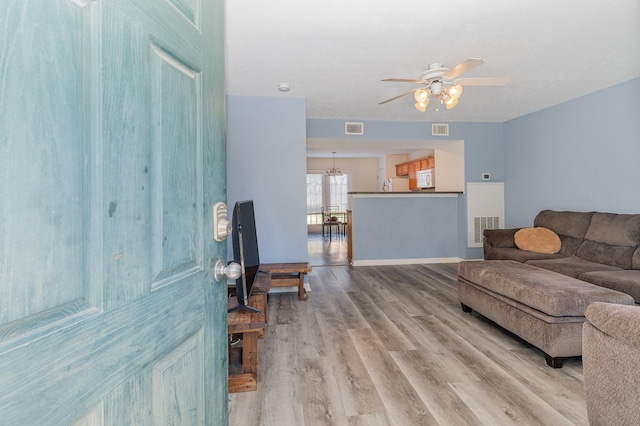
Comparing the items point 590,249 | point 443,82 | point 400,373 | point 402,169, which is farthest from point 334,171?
point 400,373

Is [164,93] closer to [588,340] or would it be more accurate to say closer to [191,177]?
[191,177]

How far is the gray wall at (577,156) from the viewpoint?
3.64 m

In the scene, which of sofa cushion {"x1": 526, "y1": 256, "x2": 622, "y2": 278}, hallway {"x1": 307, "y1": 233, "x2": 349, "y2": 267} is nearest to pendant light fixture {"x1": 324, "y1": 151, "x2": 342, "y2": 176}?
hallway {"x1": 307, "y1": 233, "x2": 349, "y2": 267}

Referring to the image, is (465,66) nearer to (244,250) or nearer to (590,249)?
(244,250)

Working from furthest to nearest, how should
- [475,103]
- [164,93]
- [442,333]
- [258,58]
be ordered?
[475,103] < [258,58] < [442,333] < [164,93]

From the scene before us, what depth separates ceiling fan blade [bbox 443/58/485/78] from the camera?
2.43 metres

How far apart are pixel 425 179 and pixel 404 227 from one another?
2.72 metres

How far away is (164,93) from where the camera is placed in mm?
715

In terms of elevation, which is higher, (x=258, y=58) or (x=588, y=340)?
(x=258, y=58)

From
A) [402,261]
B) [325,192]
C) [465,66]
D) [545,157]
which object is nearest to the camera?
[465,66]

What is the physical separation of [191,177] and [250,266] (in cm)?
158

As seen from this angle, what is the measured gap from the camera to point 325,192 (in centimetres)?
1063

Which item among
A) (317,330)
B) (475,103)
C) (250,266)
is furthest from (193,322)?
(475,103)

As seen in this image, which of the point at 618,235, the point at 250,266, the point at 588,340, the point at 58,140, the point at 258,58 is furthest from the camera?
the point at 618,235
